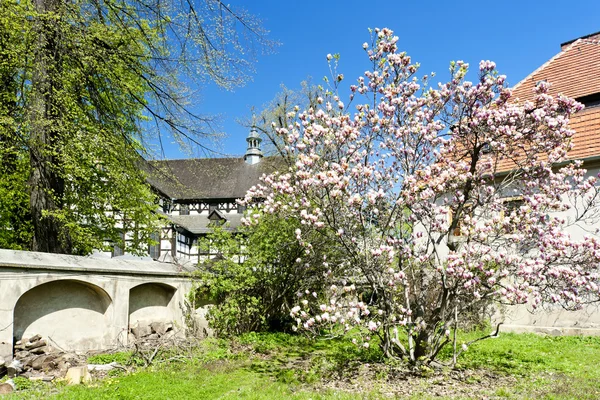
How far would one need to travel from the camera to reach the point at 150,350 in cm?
748

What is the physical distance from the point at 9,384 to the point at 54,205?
465 cm

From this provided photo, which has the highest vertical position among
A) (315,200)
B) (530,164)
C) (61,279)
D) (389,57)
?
(389,57)

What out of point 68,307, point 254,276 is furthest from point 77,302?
point 254,276

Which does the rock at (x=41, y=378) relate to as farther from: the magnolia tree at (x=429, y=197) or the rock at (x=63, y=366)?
the magnolia tree at (x=429, y=197)

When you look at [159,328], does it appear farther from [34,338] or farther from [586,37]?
[586,37]

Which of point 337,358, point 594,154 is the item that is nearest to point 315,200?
point 337,358

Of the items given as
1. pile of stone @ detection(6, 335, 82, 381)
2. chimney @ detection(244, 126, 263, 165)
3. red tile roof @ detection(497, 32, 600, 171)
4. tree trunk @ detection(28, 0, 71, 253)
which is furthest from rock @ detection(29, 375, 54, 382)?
chimney @ detection(244, 126, 263, 165)

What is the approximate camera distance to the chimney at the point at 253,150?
34.1 meters

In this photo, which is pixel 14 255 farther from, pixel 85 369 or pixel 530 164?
pixel 530 164

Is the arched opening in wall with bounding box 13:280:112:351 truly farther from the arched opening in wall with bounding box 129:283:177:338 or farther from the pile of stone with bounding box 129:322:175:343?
the arched opening in wall with bounding box 129:283:177:338

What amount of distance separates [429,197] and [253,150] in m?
28.6

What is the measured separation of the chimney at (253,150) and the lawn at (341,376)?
1019 inches

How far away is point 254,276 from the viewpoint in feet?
35.1

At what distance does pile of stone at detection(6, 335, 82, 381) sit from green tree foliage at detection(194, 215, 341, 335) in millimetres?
3870
